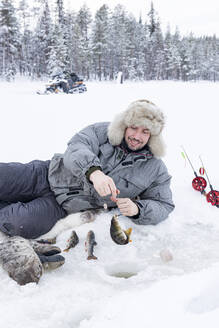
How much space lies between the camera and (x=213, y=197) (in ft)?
12.8

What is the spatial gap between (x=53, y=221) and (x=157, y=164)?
1.44 m

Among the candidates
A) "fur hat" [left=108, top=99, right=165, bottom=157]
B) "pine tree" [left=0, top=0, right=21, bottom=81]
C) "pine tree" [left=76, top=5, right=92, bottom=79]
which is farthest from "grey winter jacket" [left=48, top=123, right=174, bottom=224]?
"pine tree" [left=76, top=5, right=92, bottom=79]

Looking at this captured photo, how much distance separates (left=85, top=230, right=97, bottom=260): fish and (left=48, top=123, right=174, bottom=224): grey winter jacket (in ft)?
1.77

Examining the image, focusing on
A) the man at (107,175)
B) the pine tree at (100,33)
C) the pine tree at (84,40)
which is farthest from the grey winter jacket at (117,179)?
the pine tree at (84,40)

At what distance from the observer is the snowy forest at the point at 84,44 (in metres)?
37.9

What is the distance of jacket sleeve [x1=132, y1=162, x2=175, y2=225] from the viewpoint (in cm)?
321

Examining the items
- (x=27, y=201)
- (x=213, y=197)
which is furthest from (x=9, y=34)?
(x=213, y=197)

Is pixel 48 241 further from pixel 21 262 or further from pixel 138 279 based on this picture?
pixel 138 279

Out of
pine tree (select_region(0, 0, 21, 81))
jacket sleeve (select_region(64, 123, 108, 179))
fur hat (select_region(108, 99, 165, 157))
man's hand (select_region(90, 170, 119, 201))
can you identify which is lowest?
man's hand (select_region(90, 170, 119, 201))

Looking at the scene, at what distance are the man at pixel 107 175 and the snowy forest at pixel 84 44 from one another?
35.5 metres

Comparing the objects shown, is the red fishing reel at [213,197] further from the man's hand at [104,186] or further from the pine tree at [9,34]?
the pine tree at [9,34]

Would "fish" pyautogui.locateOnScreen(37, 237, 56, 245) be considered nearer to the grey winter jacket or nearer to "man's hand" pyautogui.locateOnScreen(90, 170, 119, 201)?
the grey winter jacket

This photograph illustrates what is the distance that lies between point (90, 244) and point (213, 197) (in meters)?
2.01

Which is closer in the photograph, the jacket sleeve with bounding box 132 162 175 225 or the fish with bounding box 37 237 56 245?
the fish with bounding box 37 237 56 245
